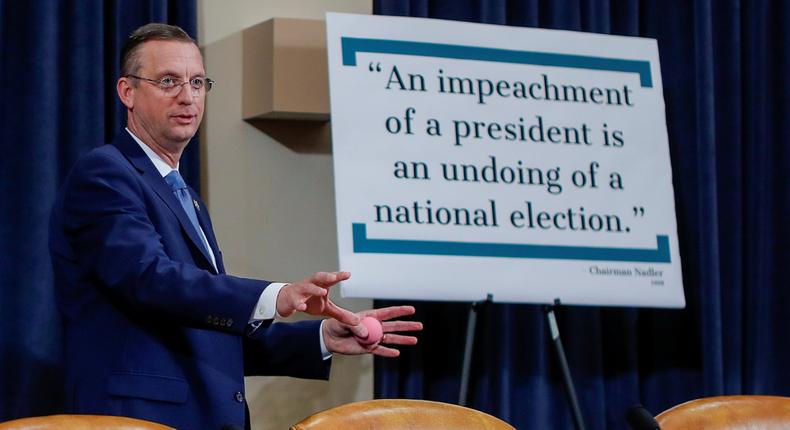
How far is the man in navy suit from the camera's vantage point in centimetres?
251

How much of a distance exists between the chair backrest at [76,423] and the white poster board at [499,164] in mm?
1483

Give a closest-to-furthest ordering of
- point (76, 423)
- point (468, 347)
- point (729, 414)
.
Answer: point (76, 423) → point (729, 414) → point (468, 347)

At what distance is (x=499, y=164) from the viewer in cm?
384

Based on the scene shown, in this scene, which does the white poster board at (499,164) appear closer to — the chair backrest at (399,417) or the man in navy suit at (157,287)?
the man in navy suit at (157,287)

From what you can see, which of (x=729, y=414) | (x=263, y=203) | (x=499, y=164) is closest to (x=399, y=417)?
(x=729, y=414)

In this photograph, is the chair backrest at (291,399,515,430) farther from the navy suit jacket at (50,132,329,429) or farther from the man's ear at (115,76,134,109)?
the man's ear at (115,76,134,109)

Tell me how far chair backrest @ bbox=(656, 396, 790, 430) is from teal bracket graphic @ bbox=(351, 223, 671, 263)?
4.02 ft

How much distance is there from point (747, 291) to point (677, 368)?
40 cm

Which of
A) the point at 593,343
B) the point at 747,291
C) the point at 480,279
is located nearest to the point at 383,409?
the point at 480,279

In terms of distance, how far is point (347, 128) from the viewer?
12.0ft

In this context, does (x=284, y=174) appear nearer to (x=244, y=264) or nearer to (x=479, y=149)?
(x=244, y=264)

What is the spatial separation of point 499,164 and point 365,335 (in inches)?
46.9

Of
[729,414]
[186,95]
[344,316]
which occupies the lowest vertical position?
[729,414]

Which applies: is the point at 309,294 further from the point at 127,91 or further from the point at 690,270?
the point at 690,270
